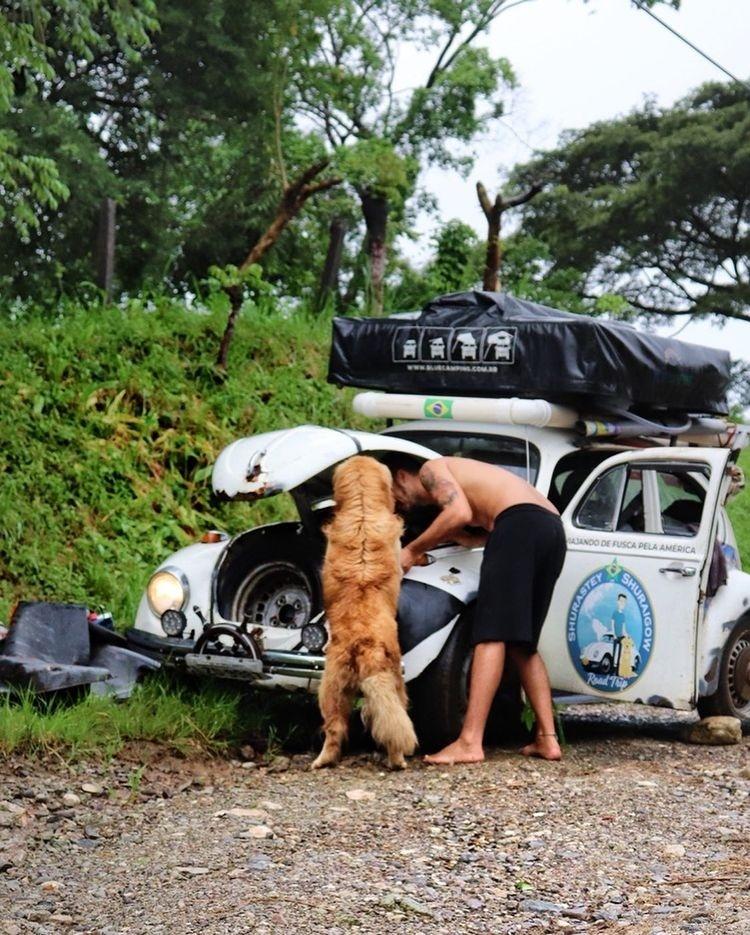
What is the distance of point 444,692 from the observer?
7414 millimetres

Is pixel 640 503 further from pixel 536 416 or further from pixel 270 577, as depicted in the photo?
pixel 270 577

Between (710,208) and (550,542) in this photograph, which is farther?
(710,208)

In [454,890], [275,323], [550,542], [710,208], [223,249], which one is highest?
[710,208]

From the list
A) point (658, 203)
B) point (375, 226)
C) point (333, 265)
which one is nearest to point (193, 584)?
point (333, 265)

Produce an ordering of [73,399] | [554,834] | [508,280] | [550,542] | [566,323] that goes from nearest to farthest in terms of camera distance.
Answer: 1. [554,834]
2. [550,542]
3. [566,323]
4. [73,399]
5. [508,280]

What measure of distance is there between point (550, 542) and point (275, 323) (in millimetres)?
8346

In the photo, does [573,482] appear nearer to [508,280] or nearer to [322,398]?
[322,398]

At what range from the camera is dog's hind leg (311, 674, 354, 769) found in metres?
6.98

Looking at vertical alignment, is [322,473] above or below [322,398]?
below

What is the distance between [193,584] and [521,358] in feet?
7.49

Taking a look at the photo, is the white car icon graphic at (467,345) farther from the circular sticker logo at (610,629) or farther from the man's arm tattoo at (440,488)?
the circular sticker logo at (610,629)

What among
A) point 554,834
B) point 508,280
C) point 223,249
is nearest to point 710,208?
point 508,280

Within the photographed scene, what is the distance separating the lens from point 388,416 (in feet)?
28.9

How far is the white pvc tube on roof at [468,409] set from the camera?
8.12m
